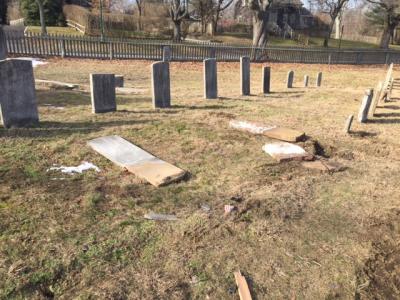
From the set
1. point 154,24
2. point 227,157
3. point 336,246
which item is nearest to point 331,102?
point 227,157

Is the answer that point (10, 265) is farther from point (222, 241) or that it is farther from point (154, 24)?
point (154, 24)

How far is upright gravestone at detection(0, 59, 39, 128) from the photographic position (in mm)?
5395

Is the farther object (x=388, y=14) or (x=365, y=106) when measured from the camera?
(x=388, y=14)

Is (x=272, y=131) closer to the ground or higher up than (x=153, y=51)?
closer to the ground

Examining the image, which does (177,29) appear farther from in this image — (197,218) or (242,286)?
(242,286)

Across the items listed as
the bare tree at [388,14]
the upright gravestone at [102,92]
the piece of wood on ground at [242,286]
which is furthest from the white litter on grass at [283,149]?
the bare tree at [388,14]

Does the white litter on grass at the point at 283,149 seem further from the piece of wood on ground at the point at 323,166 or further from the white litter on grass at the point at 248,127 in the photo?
the white litter on grass at the point at 248,127

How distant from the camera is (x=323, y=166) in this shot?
15.4 feet

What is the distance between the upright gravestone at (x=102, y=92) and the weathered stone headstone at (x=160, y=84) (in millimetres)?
927

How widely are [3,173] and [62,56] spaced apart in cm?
1618

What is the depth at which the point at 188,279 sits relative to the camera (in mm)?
2633

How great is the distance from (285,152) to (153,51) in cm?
1666

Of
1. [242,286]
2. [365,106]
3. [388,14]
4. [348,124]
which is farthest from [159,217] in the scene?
[388,14]

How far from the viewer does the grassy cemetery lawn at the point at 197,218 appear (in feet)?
8.57
